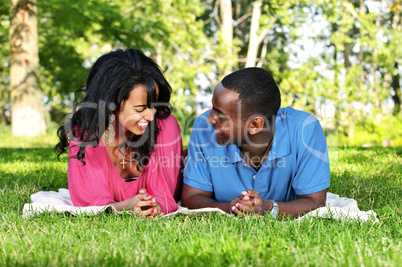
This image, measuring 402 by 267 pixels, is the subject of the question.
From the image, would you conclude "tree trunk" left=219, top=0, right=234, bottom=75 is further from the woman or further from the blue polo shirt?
the blue polo shirt

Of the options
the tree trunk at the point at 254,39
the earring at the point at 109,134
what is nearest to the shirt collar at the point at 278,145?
the earring at the point at 109,134

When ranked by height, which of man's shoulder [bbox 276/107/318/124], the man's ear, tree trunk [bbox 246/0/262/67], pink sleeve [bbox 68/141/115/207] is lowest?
pink sleeve [bbox 68/141/115/207]

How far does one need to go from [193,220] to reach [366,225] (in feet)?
3.95

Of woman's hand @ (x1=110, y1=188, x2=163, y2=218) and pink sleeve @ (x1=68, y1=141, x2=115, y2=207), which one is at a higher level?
pink sleeve @ (x1=68, y1=141, x2=115, y2=207)

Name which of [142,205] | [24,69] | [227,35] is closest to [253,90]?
[142,205]

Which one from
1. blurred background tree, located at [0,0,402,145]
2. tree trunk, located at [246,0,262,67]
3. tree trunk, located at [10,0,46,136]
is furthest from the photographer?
tree trunk, located at [246,0,262,67]

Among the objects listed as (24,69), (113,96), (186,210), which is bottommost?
(186,210)

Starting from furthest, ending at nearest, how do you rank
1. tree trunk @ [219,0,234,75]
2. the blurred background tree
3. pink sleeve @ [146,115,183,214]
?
tree trunk @ [219,0,234,75], the blurred background tree, pink sleeve @ [146,115,183,214]

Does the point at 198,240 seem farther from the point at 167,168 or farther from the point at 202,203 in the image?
the point at 167,168

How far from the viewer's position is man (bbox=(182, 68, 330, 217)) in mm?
3143

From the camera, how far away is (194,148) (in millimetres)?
3604

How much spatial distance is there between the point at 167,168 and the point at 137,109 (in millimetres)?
627

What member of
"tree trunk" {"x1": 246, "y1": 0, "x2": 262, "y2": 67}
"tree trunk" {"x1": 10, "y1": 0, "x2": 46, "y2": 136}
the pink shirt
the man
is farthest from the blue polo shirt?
"tree trunk" {"x1": 246, "y1": 0, "x2": 262, "y2": 67}

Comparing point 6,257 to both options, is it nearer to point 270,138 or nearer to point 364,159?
point 270,138
